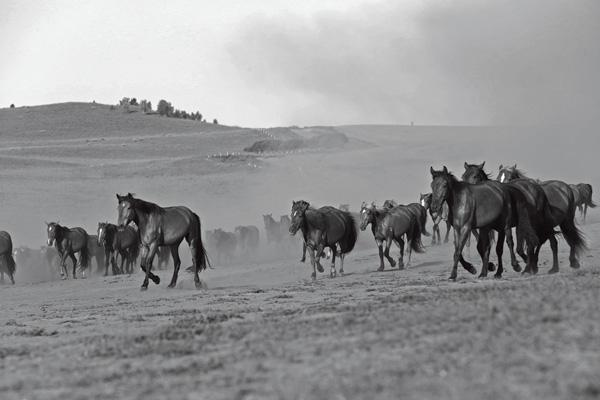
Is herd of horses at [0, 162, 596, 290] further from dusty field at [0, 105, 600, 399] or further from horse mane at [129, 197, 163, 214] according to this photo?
dusty field at [0, 105, 600, 399]

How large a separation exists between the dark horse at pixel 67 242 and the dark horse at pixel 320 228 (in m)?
12.1

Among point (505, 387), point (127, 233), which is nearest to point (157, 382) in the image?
point (505, 387)

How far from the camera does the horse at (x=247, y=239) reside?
146 feet

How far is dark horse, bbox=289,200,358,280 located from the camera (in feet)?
83.6

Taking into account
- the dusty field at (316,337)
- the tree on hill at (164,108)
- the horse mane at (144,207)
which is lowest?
the dusty field at (316,337)

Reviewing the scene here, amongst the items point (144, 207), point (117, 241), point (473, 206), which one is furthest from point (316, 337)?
point (117, 241)

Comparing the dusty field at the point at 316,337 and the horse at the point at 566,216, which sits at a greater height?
the horse at the point at 566,216

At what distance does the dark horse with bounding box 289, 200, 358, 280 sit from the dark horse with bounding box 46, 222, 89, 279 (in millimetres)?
12087

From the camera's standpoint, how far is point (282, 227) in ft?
148

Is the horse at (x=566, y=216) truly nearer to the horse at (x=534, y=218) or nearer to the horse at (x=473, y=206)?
the horse at (x=534, y=218)

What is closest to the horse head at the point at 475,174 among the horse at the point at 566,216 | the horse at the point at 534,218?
the horse at the point at 566,216

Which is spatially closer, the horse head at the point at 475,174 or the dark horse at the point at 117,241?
the horse head at the point at 475,174

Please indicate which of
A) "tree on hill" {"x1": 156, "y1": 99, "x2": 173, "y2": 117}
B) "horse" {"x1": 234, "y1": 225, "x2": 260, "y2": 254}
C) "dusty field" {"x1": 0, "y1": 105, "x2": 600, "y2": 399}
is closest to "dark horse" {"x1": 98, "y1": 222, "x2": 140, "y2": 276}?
"dusty field" {"x1": 0, "y1": 105, "x2": 600, "y2": 399}

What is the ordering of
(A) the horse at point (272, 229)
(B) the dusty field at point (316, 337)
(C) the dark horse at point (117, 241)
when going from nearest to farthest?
1. (B) the dusty field at point (316, 337)
2. (C) the dark horse at point (117, 241)
3. (A) the horse at point (272, 229)
